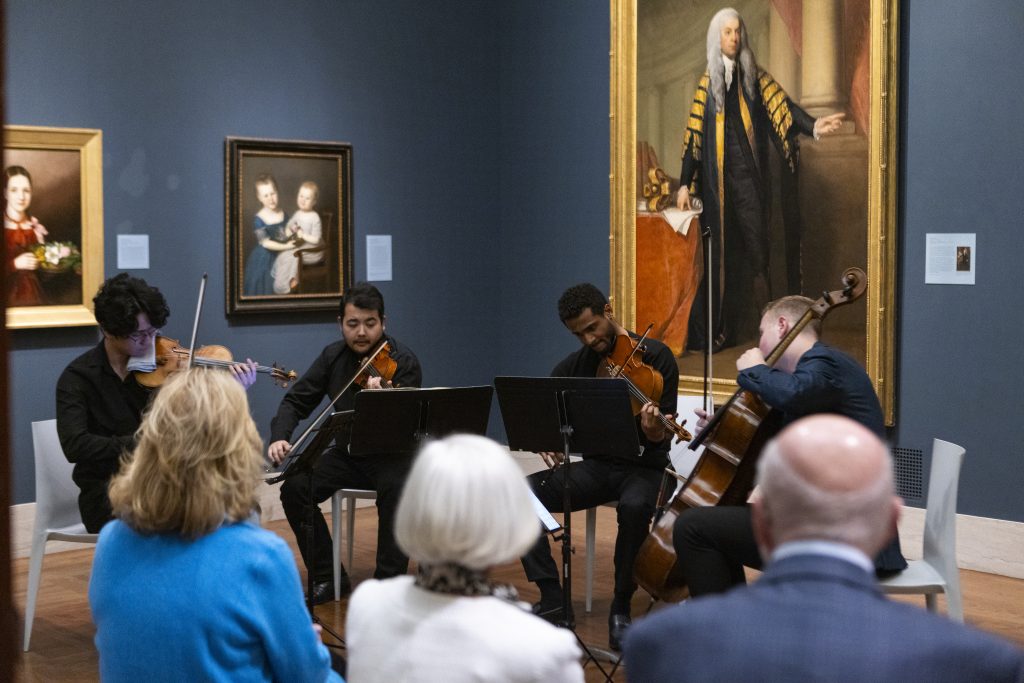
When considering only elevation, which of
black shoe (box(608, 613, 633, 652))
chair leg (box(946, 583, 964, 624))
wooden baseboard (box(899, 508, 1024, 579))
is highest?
chair leg (box(946, 583, 964, 624))

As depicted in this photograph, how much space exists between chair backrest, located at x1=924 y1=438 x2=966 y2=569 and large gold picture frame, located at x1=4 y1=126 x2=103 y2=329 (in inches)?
152

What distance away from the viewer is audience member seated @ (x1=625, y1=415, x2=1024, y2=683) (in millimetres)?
1228

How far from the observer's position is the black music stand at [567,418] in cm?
386

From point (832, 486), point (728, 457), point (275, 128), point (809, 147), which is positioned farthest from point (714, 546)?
point (275, 128)

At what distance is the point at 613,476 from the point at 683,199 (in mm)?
2185

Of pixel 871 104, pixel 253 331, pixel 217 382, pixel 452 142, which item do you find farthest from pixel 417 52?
pixel 217 382

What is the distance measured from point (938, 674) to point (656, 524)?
2.66 m

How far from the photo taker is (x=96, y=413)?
4.25 meters

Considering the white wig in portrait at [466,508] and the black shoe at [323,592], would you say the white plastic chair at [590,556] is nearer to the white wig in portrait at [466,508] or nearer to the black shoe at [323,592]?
the black shoe at [323,592]

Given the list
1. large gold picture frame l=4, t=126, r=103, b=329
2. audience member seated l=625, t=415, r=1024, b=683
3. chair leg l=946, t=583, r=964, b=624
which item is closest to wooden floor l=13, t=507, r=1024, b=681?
chair leg l=946, t=583, r=964, b=624

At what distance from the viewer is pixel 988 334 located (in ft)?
16.8

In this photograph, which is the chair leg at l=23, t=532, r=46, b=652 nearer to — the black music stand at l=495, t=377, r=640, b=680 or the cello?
the black music stand at l=495, t=377, r=640, b=680

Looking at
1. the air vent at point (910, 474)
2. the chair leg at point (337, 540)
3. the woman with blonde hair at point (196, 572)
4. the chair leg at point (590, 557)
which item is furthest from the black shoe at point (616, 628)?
the woman with blonde hair at point (196, 572)

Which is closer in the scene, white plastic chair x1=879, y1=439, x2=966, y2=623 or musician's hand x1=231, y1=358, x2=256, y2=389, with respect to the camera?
white plastic chair x1=879, y1=439, x2=966, y2=623
